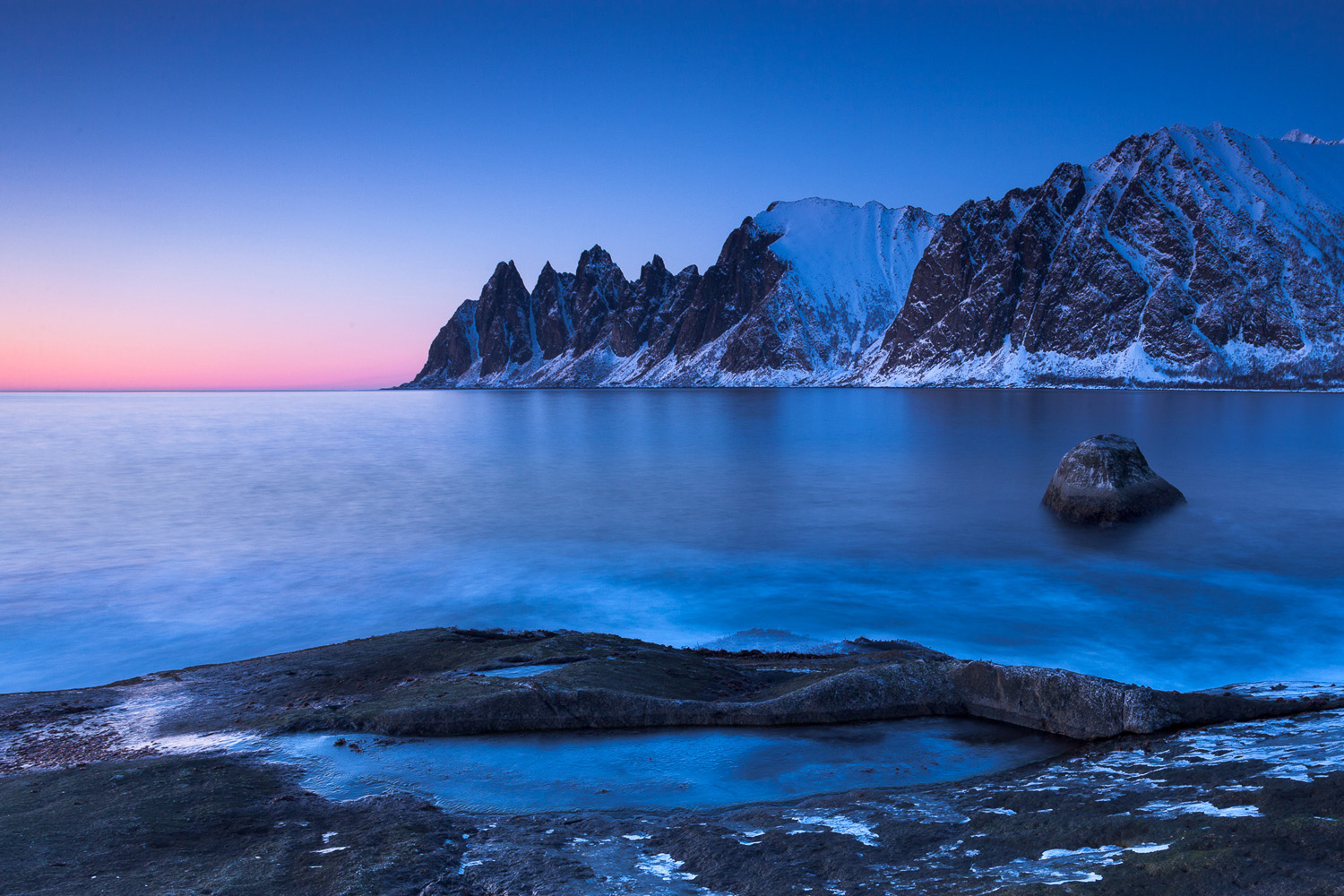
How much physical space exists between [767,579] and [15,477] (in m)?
37.4

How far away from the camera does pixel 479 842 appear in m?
5.19

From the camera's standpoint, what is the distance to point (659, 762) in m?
7.01

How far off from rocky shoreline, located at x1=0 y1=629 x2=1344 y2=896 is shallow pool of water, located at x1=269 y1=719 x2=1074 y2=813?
23 cm

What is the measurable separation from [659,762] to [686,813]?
1.18 meters

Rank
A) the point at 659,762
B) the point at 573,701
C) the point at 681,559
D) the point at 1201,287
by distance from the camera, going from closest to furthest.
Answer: the point at 659,762 → the point at 573,701 → the point at 681,559 → the point at 1201,287

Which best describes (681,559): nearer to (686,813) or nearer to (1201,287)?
(686,813)

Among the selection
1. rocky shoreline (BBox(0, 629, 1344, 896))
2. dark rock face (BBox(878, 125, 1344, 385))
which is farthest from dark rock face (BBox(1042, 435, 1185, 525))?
dark rock face (BBox(878, 125, 1344, 385))

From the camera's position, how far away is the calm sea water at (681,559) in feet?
43.3

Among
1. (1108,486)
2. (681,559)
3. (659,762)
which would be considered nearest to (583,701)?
(659,762)

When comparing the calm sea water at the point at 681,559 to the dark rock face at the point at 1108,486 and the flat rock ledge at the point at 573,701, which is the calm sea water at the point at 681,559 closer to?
the dark rock face at the point at 1108,486

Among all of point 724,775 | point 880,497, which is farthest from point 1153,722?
point 880,497

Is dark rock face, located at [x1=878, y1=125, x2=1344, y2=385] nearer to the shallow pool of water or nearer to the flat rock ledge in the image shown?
the flat rock ledge

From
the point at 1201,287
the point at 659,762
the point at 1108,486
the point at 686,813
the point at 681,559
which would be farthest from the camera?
the point at 1201,287

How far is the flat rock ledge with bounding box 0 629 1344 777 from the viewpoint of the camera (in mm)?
7426
